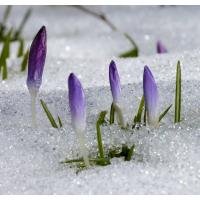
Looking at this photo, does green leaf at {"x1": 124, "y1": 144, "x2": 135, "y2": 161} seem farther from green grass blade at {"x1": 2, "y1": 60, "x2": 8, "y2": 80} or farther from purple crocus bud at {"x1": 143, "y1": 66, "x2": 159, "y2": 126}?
green grass blade at {"x1": 2, "y1": 60, "x2": 8, "y2": 80}

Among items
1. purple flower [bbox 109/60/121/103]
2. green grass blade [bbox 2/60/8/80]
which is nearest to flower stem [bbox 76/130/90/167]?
purple flower [bbox 109/60/121/103]

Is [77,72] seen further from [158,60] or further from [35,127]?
[35,127]

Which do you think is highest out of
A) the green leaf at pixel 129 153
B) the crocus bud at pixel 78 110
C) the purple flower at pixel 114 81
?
the purple flower at pixel 114 81

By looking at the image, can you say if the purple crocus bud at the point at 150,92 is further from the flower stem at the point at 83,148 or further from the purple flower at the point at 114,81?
the flower stem at the point at 83,148

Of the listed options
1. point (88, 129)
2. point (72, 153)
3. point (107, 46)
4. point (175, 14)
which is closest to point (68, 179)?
point (72, 153)

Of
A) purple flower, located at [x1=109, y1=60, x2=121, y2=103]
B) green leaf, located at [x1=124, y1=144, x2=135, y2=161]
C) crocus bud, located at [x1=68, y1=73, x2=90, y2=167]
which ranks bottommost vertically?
green leaf, located at [x1=124, y1=144, x2=135, y2=161]

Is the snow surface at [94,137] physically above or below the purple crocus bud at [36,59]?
below

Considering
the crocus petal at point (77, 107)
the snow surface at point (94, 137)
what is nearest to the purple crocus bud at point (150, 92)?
the snow surface at point (94, 137)

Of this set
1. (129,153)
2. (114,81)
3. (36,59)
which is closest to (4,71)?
(36,59)

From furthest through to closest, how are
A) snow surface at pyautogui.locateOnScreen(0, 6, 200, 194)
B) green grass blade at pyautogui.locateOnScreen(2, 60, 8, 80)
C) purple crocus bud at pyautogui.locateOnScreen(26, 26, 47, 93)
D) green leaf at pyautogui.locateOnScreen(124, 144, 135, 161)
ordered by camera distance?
green grass blade at pyautogui.locateOnScreen(2, 60, 8, 80)
purple crocus bud at pyautogui.locateOnScreen(26, 26, 47, 93)
green leaf at pyautogui.locateOnScreen(124, 144, 135, 161)
snow surface at pyautogui.locateOnScreen(0, 6, 200, 194)
